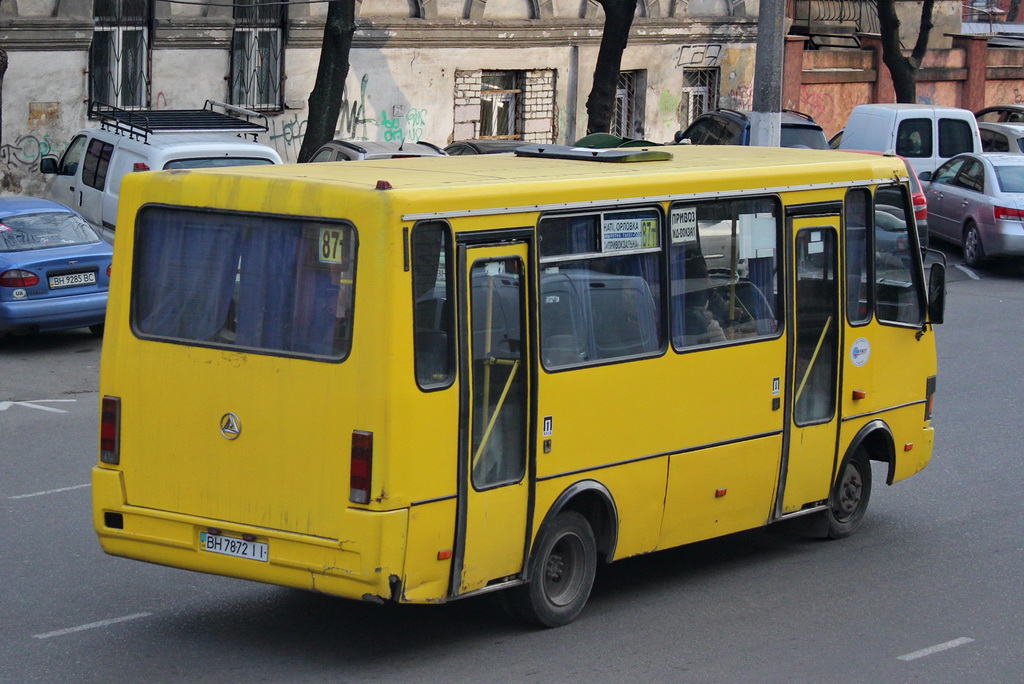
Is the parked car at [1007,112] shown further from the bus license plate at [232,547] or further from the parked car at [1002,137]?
the bus license plate at [232,547]

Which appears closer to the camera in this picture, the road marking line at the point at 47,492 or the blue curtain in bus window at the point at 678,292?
the blue curtain in bus window at the point at 678,292

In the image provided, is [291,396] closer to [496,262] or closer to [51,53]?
[496,262]

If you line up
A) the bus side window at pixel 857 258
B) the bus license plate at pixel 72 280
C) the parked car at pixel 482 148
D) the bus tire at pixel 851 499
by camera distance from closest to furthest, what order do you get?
the bus side window at pixel 857 258 → the bus tire at pixel 851 499 → the bus license plate at pixel 72 280 → the parked car at pixel 482 148

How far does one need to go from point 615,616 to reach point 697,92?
27.0 metres

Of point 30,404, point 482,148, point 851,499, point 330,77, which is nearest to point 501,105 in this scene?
point 482,148

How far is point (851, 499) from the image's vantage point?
9.29 m

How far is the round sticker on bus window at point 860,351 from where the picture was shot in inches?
347

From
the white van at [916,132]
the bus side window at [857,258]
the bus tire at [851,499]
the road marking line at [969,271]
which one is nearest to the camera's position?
the bus side window at [857,258]

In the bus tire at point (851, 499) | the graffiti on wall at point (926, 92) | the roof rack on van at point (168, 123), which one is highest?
the graffiti on wall at point (926, 92)

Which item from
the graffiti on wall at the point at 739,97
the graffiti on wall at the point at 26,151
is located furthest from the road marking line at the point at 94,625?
the graffiti on wall at the point at 739,97

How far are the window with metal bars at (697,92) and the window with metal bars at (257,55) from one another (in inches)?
410

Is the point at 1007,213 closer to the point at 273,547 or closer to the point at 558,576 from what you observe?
the point at 558,576

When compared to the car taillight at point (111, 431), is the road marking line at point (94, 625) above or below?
below

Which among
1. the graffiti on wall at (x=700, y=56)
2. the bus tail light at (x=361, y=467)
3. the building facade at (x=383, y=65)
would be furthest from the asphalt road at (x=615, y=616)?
the graffiti on wall at (x=700, y=56)
